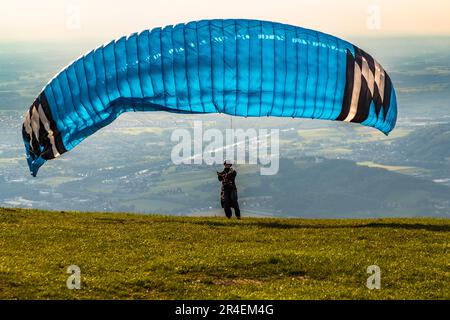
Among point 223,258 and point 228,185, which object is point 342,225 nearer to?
point 228,185

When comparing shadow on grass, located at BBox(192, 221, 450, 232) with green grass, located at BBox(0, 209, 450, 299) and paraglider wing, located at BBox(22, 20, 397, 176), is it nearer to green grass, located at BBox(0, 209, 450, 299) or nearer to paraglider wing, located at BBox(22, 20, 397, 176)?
green grass, located at BBox(0, 209, 450, 299)

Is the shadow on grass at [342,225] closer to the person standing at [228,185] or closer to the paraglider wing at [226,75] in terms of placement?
the person standing at [228,185]

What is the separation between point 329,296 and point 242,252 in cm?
559

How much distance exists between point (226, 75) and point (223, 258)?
8.80 m

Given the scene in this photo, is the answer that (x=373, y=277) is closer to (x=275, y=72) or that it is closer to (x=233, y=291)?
(x=233, y=291)

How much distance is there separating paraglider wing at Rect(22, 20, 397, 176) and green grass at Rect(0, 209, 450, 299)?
16.4 feet

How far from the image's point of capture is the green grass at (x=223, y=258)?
64.4 feet

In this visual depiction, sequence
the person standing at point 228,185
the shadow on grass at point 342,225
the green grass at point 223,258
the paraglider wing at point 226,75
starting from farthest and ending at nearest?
the person standing at point 228,185 < the shadow on grass at point 342,225 < the paraglider wing at point 226,75 < the green grass at point 223,258

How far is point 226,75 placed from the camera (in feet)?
95.0

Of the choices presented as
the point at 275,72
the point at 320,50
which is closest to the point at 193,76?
the point at 275,72

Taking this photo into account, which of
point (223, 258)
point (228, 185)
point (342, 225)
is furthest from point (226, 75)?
point (342, 225)

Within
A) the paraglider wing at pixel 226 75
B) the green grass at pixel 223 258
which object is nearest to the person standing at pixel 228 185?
the green grass at pixel 223 258

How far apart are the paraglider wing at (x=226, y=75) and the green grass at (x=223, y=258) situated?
16.4ft
